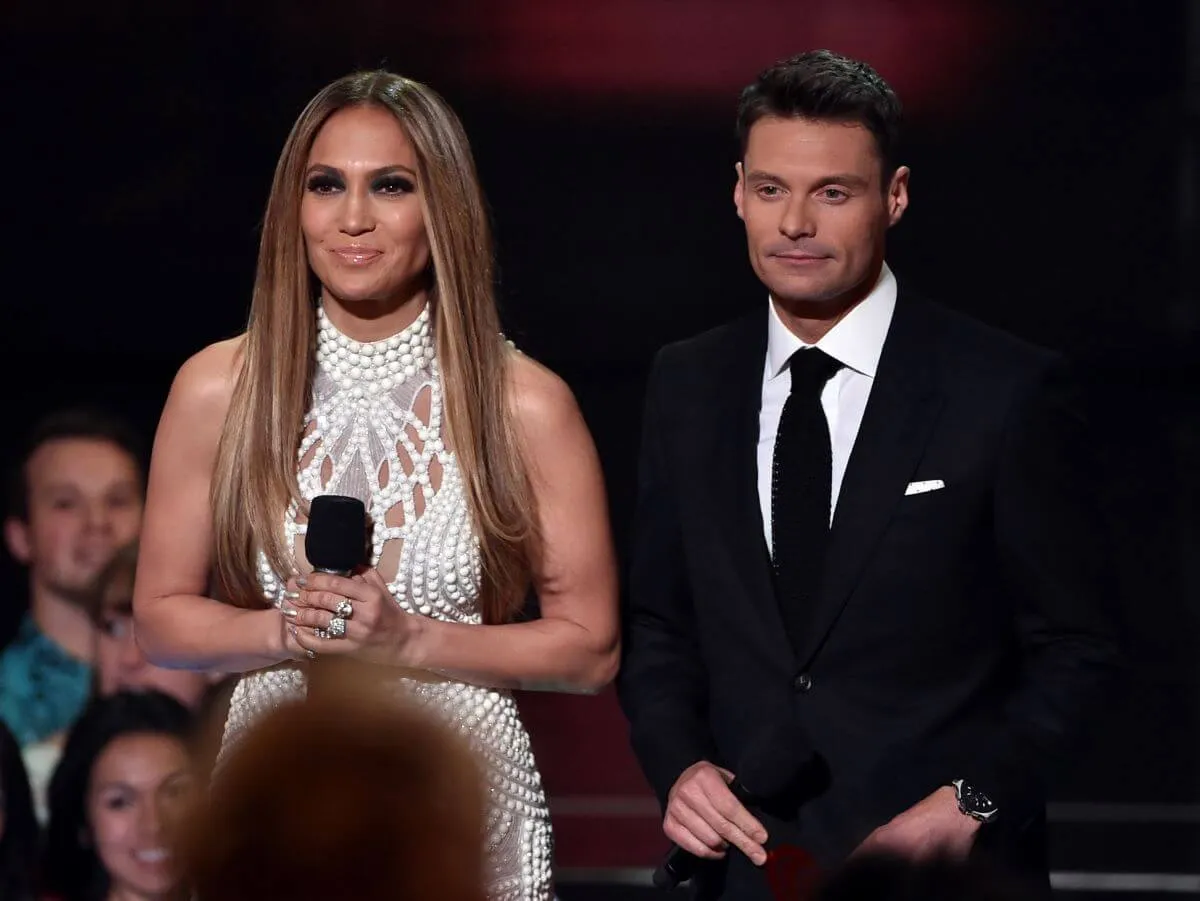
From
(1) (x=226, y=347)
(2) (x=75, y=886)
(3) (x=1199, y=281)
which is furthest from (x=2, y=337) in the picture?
(3) (x=1199, y=281)

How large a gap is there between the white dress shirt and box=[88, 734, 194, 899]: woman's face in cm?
190

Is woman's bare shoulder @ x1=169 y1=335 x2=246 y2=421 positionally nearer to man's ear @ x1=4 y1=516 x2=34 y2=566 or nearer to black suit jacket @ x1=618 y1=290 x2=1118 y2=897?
black suit jacket @ x1=618 y1=290 x2=1118 y2=897

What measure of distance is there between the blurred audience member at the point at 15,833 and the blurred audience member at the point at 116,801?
45mm

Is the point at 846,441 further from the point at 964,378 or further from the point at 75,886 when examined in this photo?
the point at 75,886

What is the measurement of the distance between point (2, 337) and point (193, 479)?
254 centimetres

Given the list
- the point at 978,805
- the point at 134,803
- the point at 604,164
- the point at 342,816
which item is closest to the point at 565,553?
the point at 978,805

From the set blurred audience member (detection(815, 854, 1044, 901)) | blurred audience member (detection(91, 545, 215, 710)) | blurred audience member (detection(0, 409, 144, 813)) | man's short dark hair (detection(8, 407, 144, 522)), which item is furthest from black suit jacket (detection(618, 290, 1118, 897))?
man's short dark hair (detection(8, 407, 144, 522))

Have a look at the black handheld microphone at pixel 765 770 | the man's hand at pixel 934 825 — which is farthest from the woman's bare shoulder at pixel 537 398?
the man's hand at pixel 934 825

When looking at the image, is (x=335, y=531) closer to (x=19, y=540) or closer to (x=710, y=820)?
(x=710, y=820)

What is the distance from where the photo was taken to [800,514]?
2.65m

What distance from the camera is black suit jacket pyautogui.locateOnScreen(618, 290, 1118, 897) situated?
8.45ft

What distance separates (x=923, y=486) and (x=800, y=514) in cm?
16

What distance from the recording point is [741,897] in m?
2.64

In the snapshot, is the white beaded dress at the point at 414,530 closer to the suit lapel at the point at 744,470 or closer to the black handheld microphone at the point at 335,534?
the black handheld microphone at the point at 335,534
